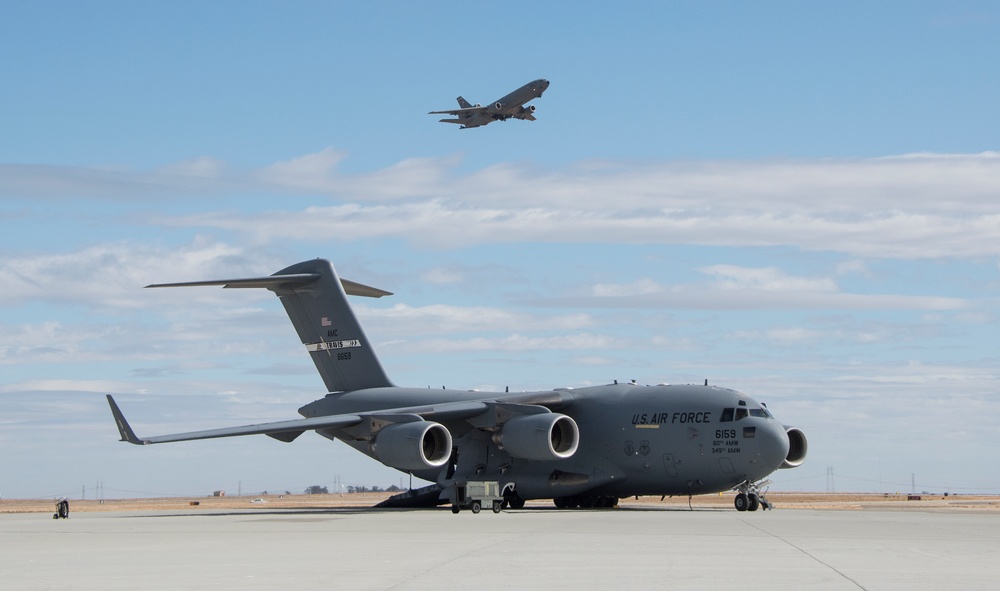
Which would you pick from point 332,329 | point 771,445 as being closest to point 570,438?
point 771,445

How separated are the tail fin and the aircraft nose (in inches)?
508

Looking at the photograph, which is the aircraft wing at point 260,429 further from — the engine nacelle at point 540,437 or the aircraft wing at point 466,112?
the aircraft wing at point 466,112

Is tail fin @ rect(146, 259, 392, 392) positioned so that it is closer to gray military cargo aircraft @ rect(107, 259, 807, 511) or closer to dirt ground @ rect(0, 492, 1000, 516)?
gray military cargo aircraft @ rect(107, 259, 807, 511)

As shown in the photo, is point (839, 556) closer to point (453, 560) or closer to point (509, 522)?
point (453, 560)

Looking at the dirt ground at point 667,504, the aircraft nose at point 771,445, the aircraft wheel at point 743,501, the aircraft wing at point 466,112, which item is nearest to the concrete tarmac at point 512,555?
the aircraft nose at point 771,445

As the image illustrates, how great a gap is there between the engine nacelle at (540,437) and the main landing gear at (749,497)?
4.52m

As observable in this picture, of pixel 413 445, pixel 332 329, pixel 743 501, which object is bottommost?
pixel 743 501

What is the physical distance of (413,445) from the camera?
30531 millimetres

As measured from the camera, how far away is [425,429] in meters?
30.8

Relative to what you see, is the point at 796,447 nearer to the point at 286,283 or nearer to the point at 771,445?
the point at 771,445

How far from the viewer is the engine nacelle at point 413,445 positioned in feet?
100

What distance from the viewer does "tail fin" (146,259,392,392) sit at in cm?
3831

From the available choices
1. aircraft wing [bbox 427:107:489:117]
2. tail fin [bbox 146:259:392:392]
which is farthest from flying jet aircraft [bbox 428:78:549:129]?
tail fin [bbox 146:259:392:392]

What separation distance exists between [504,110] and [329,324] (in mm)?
12511
